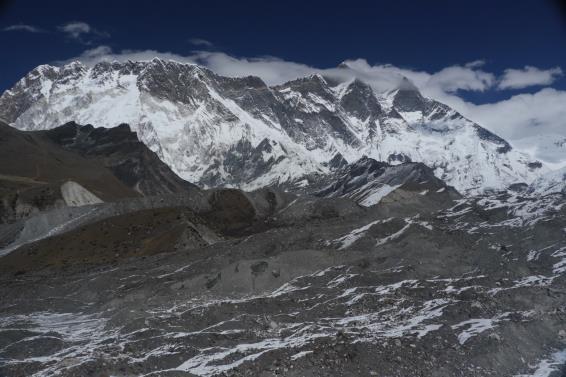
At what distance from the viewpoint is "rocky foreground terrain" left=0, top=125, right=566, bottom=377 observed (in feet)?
111

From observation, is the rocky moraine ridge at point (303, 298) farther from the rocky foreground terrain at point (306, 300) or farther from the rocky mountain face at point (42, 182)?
the rocky mountain face at point (42, 182)

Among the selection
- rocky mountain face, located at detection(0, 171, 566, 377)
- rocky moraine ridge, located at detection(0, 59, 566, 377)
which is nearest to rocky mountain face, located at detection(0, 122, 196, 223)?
rocky moraine ridge, located at detection(0, 59, 566, 377)

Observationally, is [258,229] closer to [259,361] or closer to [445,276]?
[445,276]

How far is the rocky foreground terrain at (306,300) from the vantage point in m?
34.0

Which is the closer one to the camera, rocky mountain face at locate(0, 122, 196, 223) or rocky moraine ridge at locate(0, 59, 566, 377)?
rocky moraine ridge at locate(0, 59, 566, 377)

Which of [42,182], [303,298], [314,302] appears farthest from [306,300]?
[42,182]

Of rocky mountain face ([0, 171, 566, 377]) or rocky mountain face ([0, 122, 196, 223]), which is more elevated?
rocky mountain face ([0, 122, 196, 223])

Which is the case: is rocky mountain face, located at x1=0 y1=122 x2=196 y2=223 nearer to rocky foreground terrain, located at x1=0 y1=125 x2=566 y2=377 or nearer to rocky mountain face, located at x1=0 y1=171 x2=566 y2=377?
rocky foreground terrain, located at x1=0 y1=125 x2=566 y2=377

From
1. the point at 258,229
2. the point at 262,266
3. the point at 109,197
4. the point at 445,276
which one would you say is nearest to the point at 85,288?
the point at 262,266

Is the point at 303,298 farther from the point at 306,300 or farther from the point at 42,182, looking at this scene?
the point at 42,182


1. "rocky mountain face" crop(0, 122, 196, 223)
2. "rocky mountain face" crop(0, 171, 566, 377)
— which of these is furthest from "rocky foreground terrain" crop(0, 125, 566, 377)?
"rocky mountain face" crop(0, 122, 196, 223)

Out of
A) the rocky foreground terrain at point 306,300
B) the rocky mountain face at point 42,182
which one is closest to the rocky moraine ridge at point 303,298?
the rocky foreground terrain at point 306,300

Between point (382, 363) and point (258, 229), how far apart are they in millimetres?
88200

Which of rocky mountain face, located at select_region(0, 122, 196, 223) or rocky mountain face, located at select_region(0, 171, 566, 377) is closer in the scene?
rocky mountain face, located at select_region(0, 171, 566, 377)
